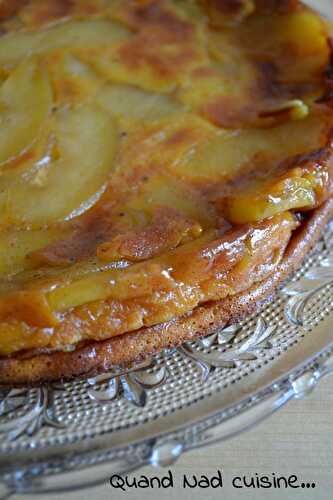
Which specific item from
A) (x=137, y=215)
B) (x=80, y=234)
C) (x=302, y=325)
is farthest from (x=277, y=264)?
(x=80, y=234)

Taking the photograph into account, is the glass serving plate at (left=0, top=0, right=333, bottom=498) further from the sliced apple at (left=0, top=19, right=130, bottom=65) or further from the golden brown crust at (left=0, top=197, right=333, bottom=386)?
the sliced apple at (left=0, top=19, right=130, bottom=65)

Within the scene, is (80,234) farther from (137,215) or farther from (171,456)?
(171,456)

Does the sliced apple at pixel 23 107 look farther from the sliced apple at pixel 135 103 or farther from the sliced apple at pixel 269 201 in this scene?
the sliced apple at pixel 269 201

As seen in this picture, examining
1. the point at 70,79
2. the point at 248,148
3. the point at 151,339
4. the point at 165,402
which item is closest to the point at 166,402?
the point at 165,402

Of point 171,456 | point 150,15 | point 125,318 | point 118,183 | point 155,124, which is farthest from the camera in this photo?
point 150,15

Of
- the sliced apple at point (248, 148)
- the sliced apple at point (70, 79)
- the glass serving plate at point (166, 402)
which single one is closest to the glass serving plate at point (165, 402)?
the glass serving plate at point (166, 402)

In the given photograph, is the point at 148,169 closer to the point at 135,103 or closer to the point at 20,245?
the point at 135,103
